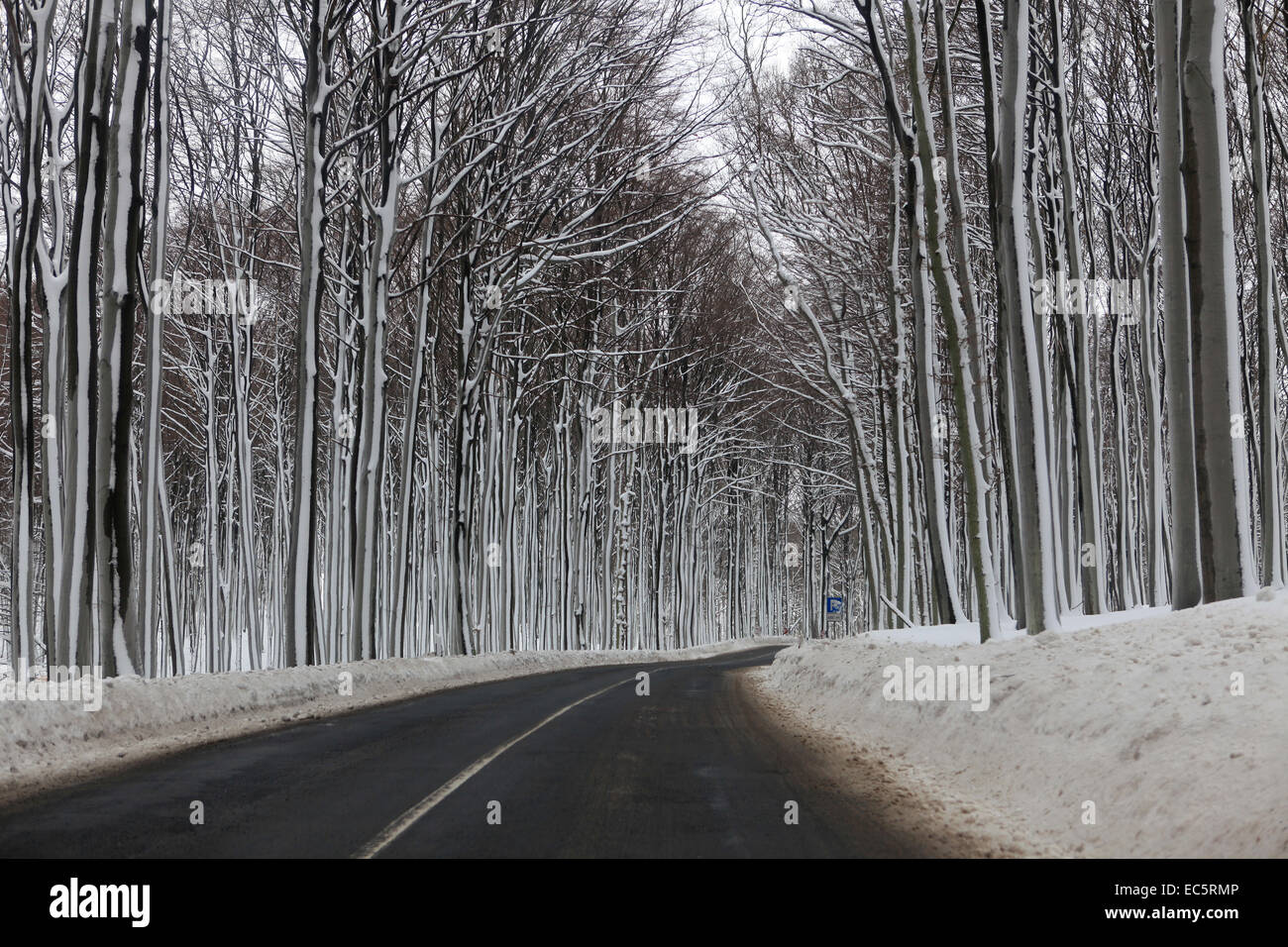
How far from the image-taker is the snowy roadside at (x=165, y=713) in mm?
9766

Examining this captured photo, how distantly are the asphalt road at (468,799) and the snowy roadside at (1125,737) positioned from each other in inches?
42.1

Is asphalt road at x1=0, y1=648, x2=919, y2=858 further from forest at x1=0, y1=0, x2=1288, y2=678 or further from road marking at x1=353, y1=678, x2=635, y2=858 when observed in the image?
forest at x1=0, y1=0, x2=1288, y2=678

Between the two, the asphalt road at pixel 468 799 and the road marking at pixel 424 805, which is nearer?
the road marking at pixel 424 805

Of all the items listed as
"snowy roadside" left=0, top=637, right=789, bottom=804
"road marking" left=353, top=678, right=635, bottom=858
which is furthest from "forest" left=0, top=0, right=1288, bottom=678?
"road marking" left=353, top=678, right=635, bottom=858

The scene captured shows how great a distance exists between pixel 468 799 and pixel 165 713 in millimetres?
6011

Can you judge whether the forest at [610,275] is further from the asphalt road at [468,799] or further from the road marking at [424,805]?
the road marking at [424,805]

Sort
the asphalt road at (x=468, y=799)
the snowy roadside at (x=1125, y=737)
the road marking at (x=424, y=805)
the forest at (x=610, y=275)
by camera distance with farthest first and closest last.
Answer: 1. the forest at (x=610, y=275)
2. the asphalt road at (x=468, y=799)
3. the road marking at (x=424, y=805)
4. the snowy roadside at (x=1125, y=737)

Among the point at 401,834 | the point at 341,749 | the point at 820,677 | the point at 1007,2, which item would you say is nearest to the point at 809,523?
the point at 820,677

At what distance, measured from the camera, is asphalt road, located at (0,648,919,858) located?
6.55 metres

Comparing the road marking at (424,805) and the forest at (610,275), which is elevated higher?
the forest at (610,275)

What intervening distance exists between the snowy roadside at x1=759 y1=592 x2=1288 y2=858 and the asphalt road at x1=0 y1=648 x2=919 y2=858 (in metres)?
1.07

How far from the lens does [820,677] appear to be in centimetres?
1848

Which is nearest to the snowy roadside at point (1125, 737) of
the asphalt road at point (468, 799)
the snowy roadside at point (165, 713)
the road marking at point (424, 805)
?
the asphalt road at point (468, 799)
